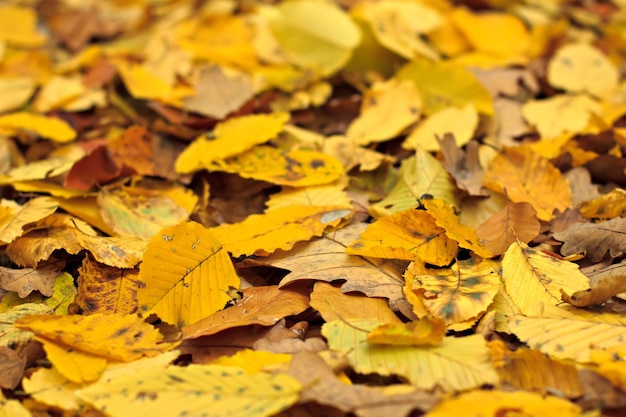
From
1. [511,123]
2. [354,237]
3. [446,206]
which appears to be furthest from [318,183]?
[511,123]

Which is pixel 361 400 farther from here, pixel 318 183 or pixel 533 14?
pixel 533 14

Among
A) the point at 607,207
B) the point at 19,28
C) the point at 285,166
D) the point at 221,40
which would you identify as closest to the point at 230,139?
the point at 285,166

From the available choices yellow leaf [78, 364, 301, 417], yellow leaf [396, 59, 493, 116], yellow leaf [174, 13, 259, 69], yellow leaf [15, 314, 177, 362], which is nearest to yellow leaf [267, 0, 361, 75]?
yellow leaf [174, 13, 259, 69]

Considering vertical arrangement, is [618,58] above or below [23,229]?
above

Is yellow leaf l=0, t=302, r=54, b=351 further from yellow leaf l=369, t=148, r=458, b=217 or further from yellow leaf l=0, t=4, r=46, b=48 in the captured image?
yellow leaf l=0, t=4, r=46, b=48

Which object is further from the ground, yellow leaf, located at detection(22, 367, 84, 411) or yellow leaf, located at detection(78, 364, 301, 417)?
yellow leaf, located at detection(78, 364, 301, 417)

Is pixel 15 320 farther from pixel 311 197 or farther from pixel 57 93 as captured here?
pixel 57 93

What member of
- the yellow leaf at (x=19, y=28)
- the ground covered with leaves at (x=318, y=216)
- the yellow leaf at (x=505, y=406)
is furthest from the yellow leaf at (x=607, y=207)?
the yellow leaf at (x=19, y=28)
